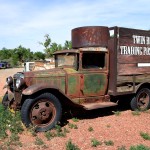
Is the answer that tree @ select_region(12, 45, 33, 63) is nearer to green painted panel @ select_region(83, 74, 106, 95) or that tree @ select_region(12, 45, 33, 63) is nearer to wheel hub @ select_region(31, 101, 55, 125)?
green painted panel @ select_region(83, 74, 106, 95)

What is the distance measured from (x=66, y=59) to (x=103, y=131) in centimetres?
237

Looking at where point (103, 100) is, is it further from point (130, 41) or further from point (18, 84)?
point (18, 84)

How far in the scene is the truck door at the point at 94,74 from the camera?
789 centimetres

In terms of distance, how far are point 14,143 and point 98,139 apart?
1669 millimetres

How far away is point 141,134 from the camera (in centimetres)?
650

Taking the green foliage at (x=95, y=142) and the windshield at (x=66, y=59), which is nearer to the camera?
the green foliage at (x=95, y=142)

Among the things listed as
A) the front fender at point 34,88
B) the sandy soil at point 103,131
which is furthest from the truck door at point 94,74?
the front fender at point 34,88

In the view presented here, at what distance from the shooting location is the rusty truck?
7016mm

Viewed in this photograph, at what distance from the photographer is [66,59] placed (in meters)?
8.24

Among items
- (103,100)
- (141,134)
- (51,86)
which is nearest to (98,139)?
(141,134)

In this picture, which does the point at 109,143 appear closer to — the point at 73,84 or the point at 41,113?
the point at 41,113

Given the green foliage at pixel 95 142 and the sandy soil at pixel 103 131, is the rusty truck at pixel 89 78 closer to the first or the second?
the sandy soil at pixel 103 131

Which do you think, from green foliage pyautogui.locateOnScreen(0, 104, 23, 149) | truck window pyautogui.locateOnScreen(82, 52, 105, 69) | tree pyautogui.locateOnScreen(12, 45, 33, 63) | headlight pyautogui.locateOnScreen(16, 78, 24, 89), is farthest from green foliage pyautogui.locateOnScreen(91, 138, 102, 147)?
tree pyautogui.locateOnScreen(12, 45, 33, 63)

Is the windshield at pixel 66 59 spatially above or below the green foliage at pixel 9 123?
above
